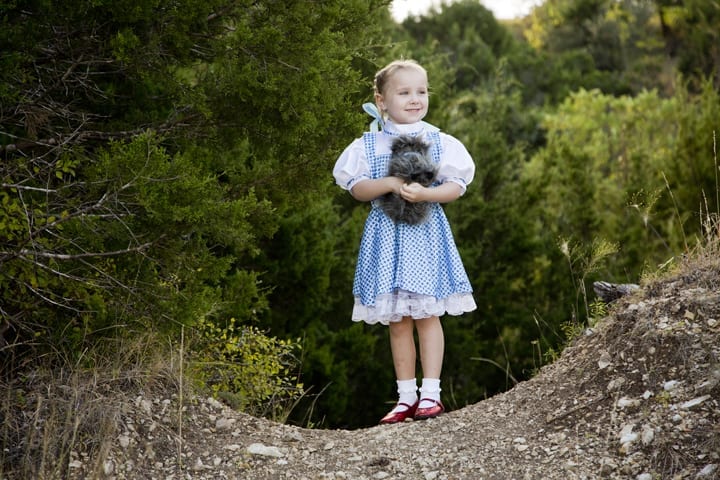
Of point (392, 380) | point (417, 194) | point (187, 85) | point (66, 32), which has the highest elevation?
point (66, 32)

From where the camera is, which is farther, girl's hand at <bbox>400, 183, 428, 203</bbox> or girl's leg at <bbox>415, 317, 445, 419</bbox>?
girl's leg at <bbox>415, 317, 445, 419</bbox>

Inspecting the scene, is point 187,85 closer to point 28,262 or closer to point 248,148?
point 28,262

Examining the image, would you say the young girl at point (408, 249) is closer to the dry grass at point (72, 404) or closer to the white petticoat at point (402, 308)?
the white petticoat at point (402, 308)

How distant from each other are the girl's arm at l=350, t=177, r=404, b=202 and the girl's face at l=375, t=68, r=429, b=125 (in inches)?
13.7

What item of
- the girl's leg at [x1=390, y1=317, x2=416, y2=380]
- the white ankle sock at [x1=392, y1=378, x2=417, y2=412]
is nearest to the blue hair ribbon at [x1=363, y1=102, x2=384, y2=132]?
the girl's leg at [x1=390, y1=317, x2=416, y2=380]

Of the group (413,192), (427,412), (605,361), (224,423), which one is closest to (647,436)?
(605,361)

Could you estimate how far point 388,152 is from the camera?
4.35 meters

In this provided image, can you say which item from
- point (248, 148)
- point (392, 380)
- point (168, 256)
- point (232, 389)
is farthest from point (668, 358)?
point (392, 380)

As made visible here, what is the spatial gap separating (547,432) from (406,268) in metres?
0.99

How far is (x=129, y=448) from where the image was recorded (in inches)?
149

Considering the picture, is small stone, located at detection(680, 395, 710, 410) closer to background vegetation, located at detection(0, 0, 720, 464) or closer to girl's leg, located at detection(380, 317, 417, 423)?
background vegetation, located at detection(0, 0, 720, 464)

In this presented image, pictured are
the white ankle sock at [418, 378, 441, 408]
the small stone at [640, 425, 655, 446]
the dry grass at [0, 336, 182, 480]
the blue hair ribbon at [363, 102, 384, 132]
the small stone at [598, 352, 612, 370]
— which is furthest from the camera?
the blue hair ribbon at [363, 102, 384, 132]

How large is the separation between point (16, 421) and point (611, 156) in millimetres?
13063

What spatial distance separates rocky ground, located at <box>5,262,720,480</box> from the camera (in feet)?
11.6
